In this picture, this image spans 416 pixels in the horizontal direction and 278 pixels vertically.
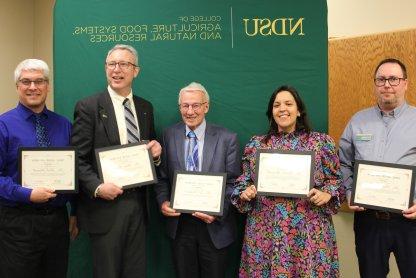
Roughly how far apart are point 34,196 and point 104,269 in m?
0.64

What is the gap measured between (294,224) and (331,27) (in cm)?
303

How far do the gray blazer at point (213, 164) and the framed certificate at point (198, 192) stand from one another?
0.38 feet

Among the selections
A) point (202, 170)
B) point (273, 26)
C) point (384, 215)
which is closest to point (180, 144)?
point (202, 170)

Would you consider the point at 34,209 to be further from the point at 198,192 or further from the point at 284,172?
the point at 284,172

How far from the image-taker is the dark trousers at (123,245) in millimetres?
2584

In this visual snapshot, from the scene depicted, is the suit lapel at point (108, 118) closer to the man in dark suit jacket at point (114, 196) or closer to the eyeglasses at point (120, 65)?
the man in dark suit jacket at point (114, 196)

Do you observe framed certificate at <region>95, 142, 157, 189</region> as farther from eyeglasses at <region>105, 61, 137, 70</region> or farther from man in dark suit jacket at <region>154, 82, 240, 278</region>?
eyeglasses at <region>105, 61, 137, 70</region>

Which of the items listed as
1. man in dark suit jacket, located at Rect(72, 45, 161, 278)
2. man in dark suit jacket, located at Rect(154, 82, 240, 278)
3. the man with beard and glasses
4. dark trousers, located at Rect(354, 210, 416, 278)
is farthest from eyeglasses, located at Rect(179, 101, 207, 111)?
dark trousers, located at Rect(354, 210, 416, 278)

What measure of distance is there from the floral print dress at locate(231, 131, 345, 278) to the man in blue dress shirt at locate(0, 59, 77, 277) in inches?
43.0

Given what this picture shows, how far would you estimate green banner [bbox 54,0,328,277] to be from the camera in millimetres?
3186

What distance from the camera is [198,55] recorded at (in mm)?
3227

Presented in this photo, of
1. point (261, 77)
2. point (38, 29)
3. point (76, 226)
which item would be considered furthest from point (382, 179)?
point (38, 29)

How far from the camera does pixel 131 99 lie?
2.79m

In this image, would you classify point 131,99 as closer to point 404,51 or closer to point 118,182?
point 118,182
